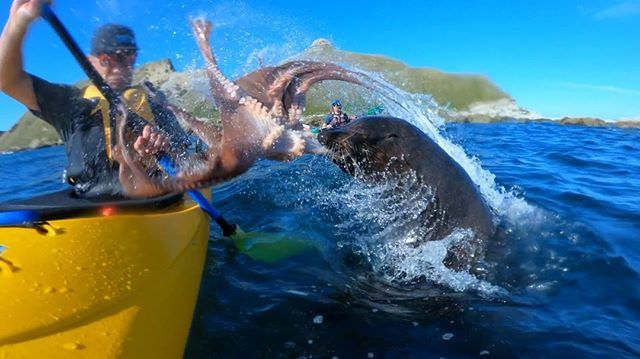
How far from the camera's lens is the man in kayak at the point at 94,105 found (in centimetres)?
300

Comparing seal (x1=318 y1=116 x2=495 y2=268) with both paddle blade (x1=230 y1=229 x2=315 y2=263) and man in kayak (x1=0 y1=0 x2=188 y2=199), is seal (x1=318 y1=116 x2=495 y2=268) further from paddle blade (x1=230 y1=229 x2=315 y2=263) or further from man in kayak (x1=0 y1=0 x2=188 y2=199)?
man in kayak (x1=0 y1=0 x2=188 y2=199)

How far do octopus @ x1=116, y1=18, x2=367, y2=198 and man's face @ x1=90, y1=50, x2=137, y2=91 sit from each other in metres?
0.43

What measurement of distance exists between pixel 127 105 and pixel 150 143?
→ 2.24ft

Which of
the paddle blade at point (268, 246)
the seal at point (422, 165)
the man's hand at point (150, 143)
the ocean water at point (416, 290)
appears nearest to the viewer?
the man's hand at point (150, 143)

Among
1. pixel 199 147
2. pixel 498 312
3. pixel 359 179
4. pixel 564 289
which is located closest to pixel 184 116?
pixel 199 147

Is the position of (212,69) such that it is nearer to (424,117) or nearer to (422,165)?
(422,165)

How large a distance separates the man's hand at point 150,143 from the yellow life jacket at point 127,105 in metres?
0.30

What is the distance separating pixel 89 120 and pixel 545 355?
3960 millimetres

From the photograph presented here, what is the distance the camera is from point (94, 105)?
13.2ft

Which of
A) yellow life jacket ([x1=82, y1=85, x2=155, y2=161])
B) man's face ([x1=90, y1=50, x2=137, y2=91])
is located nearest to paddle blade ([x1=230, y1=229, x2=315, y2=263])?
yellow life jacket ([x1=82, y1=85, x2=155, y2=161])

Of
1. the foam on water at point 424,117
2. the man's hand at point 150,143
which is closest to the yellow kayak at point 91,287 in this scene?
the man's hand at point 150,143

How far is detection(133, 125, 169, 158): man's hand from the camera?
2.96 m

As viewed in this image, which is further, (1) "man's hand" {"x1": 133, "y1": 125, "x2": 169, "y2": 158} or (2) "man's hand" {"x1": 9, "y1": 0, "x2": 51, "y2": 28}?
(1) "man's hand" {"x1": 133, "y1": 125, "x2": 169, "y2": 158}

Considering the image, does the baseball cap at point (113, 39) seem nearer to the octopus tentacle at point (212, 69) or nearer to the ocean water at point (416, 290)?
the octopus tentacle at point (212, 69)
